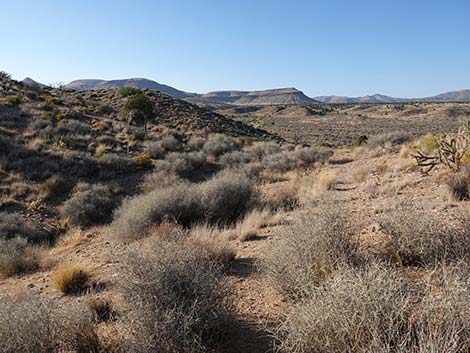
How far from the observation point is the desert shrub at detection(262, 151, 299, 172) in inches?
718

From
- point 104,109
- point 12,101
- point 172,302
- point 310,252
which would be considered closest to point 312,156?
point 310,252

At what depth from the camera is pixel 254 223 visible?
8.70 metres

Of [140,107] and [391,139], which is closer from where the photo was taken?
[391,139]

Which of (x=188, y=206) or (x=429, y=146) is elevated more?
(x=429, y=146)

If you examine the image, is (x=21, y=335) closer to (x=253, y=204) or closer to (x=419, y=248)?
(x=419, y=248)

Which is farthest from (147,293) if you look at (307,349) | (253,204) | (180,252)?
(253,204)

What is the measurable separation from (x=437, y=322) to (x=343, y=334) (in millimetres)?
688

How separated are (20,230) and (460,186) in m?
12.7

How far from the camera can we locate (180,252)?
4184mm

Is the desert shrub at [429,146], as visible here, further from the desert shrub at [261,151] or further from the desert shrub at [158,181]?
the desert shrub at [158,181]

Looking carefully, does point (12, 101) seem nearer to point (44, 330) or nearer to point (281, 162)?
point (281, 162)

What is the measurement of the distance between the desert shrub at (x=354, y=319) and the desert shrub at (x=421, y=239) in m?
1.80

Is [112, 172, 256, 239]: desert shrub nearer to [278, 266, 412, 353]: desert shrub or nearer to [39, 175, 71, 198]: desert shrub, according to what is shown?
[278, 266, 412, 353]: desert shrub

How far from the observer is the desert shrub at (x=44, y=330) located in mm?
3348
